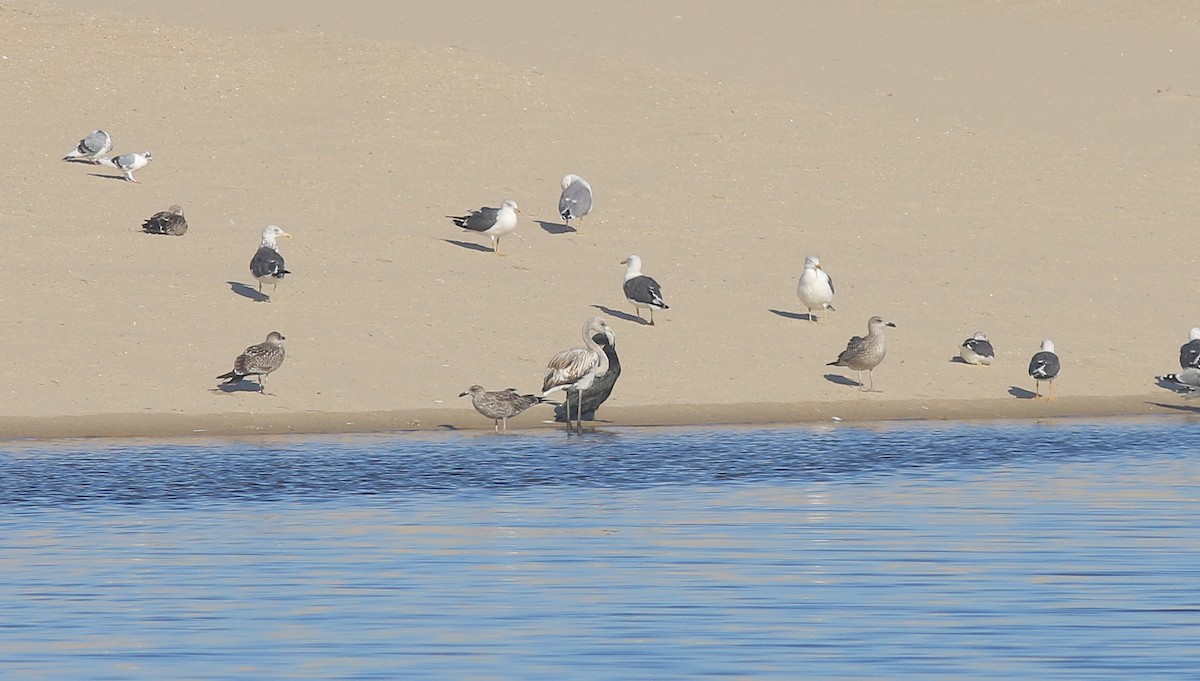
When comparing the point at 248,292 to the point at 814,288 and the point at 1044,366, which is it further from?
the point at 1044,366

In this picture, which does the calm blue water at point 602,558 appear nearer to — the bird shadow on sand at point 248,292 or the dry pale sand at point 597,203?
the dry pale sand at point 597,203

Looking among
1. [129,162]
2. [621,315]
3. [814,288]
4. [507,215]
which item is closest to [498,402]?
[621,315]

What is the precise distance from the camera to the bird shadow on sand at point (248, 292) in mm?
27781

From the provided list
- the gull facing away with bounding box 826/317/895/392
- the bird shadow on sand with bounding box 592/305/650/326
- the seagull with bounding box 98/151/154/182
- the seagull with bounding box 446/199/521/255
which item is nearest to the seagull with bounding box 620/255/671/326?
the bird shadow on sand with bounding box 592/305/650/326

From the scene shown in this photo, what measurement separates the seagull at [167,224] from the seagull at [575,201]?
5853 mm

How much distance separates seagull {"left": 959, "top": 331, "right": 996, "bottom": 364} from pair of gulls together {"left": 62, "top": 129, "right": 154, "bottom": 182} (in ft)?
49.2

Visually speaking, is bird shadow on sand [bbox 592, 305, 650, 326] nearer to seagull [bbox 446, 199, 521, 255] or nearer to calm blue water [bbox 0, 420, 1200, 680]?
seagull [bbox 446, 199, 521, 255]

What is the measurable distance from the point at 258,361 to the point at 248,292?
16.1 ft

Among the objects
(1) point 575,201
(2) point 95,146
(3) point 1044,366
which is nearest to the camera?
(3) point 1044,366

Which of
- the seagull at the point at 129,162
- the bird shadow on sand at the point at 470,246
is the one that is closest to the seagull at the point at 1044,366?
the bird shadow on sand at the point at 470,246

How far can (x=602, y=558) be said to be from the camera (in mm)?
14359

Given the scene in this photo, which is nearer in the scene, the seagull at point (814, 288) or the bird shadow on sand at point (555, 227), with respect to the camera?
the seagull at point (814, 288)

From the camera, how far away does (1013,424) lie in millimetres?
24047

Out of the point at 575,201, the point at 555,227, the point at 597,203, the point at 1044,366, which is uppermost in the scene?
the point at 597,203
